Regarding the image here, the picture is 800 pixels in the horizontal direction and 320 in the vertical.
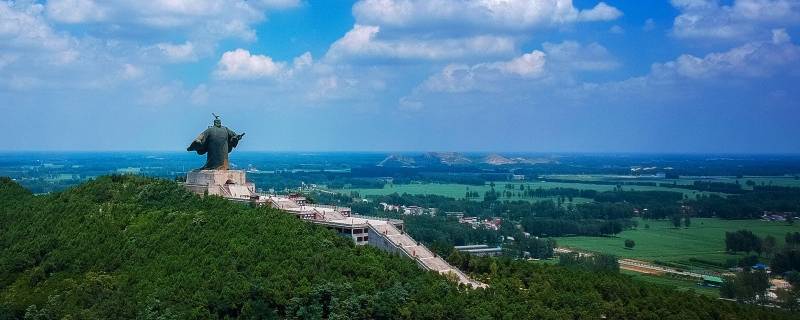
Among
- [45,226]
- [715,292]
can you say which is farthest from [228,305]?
[715,292]

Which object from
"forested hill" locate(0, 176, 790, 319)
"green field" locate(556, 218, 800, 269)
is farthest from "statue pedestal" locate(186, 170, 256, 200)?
"green field" locate(556, 218, 800, 269)

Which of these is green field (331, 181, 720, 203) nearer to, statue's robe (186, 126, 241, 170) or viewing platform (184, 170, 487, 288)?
viewing platform (184, 170, 487, 288)

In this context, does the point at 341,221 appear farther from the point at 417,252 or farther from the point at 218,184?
the point at 218,184

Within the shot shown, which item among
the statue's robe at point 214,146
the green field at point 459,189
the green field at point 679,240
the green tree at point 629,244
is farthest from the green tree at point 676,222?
the statue's robe at point 214,146

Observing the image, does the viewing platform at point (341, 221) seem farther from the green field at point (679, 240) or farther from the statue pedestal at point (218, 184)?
the green field at point (679, 240)

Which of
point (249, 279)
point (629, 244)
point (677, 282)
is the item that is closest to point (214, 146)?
point (249, 279)
